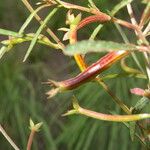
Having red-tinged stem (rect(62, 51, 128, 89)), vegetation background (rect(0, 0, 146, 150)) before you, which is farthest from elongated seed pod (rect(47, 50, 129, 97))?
vegetation background (rect(0, 0, 146, 150))

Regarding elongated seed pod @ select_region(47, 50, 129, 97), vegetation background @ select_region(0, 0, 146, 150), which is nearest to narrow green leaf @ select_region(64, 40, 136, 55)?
elongated seed pod @ select_region(47, 50, 129, 97)

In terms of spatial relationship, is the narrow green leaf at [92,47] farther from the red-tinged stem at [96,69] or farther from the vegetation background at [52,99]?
the vegetation background at [52,99]

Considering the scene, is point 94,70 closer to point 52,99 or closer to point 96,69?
point 96,69

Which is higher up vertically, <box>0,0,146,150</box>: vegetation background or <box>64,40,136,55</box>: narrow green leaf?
<box>64,40,136,55</box>: narrow green leaf

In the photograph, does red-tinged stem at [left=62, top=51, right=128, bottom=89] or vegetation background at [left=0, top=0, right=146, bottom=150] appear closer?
red-tinged stem at [left=62, top=51, right=128, bottom=89]

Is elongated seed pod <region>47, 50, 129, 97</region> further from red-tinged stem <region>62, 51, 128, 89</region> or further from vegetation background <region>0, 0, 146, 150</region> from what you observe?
vegetation background <region>0, 0, 146, 150</region>

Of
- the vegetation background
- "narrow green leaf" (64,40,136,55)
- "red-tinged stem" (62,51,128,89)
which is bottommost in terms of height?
the vegetation background

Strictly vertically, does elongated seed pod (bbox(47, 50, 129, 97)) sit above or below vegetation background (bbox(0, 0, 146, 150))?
above

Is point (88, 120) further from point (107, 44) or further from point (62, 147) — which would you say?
point (107, 44)
